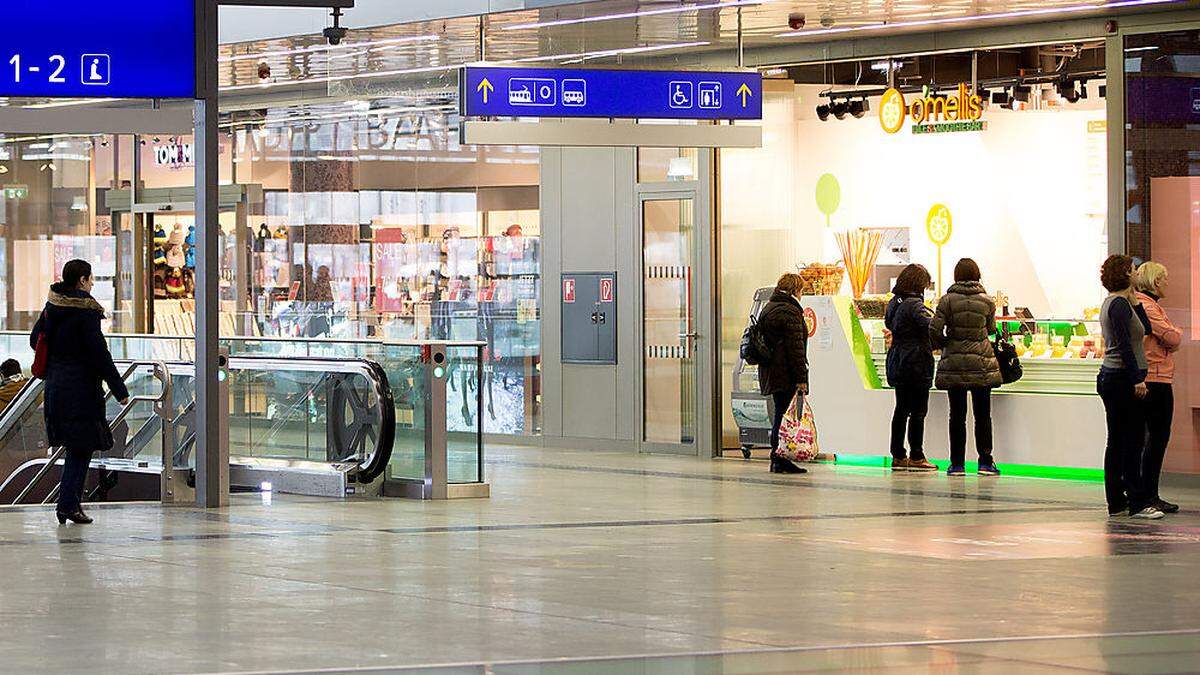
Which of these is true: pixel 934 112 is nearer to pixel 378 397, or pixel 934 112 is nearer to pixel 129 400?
pixel 378 397

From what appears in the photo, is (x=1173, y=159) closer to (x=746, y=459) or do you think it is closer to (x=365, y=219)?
(x=746, y=459)

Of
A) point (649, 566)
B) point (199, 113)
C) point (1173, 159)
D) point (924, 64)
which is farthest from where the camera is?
point (924, 64)

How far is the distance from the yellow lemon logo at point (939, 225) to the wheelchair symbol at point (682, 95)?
200 inches

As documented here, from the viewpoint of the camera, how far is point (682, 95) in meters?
14.5

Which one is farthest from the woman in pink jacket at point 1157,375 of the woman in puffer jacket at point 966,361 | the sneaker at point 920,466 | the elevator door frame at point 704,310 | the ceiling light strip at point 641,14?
the elevator door frame at point 704,310

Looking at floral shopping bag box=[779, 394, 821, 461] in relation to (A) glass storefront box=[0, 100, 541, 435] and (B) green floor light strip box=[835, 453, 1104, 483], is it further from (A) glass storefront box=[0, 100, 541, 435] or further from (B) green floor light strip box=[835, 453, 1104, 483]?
(A) glass storefront box=[0, 100, 541, 435]

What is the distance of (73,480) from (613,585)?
412 cm

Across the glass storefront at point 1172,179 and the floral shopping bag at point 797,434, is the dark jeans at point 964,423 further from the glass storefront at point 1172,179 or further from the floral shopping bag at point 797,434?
the glass storefront at point 1172,179

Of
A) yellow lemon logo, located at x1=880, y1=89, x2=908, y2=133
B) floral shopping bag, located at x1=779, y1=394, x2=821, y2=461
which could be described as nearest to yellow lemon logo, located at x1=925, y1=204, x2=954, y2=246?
yellow lemon logo, located at x1=880, y1=89, x2=908, y2=133

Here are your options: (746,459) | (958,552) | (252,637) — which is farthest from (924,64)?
(252,637)

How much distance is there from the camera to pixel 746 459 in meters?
17.0

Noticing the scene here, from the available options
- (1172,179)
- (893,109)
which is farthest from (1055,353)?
(893,109)

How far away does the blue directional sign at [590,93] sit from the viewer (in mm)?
14109

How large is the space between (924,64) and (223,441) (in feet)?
25.4
